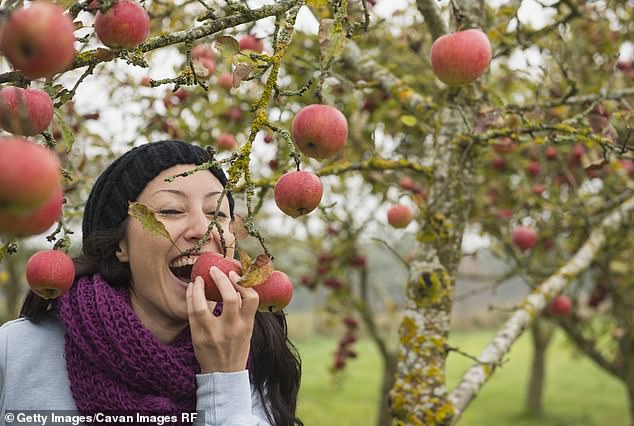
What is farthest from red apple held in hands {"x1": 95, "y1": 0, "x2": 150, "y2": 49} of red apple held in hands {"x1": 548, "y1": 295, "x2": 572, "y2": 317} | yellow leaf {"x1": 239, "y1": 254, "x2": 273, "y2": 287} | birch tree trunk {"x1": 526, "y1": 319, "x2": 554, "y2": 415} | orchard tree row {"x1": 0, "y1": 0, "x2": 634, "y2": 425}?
birch tree trunk {"x1": 526, "y1": 319, "x2": 554, "y2": 415}

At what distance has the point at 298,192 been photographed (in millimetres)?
1288

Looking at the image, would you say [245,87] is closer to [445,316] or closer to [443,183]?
[443,183]

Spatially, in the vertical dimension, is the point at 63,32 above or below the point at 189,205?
below

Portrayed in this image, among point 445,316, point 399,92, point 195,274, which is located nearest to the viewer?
point 195,274

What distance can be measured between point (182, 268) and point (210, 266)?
0.40 m

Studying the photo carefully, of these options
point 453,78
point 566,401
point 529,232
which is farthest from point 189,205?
point 566,401

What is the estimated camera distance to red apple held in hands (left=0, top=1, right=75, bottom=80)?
2.41ft

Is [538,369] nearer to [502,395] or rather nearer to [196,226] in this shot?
[502,395]

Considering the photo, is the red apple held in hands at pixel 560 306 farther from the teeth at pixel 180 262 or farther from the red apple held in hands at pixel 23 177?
the red apple held in hands at pixel 23 177

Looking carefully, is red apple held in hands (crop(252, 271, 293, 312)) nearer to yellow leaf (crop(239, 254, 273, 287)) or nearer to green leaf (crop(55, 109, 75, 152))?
yellow leaf (crop(239, 254, 273, 287))

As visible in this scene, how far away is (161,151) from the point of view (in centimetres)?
186

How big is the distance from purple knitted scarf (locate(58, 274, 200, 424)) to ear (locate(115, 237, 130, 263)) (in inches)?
5.6

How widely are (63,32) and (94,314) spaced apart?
3.71 ft

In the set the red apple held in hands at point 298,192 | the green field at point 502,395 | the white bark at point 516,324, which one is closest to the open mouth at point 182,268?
the red apple held in hands at point 298,192
